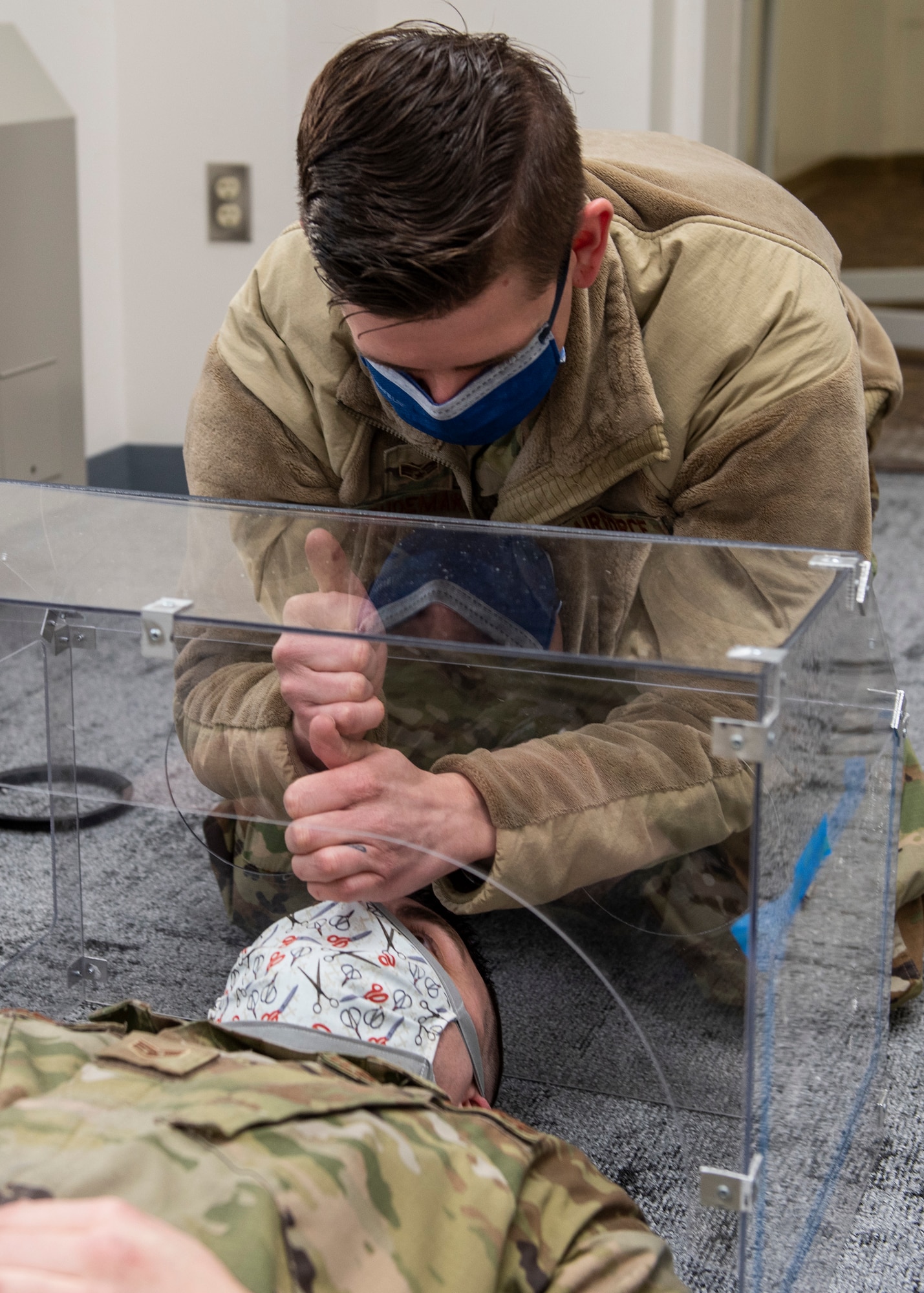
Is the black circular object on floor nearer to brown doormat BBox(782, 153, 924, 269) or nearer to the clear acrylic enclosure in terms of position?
the clear acrylic enclosure

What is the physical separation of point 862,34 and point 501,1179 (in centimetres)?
437

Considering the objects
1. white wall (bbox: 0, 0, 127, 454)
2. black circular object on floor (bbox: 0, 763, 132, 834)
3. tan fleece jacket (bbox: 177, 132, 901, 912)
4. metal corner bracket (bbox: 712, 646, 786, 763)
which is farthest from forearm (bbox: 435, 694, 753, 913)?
white wall (bbox: 0, 0, 127, 454)

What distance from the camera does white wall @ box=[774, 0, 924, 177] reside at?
404 cm

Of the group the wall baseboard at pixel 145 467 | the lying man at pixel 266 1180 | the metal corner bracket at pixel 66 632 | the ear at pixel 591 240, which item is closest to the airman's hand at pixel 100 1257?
the lying man at pixel 266 1180

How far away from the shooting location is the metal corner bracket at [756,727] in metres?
0.65

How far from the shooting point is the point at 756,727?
0.65 m

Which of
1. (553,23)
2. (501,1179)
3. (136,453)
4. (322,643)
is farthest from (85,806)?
(553,23)

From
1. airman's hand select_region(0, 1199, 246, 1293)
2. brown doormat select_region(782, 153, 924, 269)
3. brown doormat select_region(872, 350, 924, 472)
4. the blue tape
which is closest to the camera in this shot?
airman's hand select_region(0, 1199, 246, 1293)

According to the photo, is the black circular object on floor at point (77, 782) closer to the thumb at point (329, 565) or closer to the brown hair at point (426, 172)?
the thumb at point (329, 565)

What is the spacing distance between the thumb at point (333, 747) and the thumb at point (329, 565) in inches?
3.4

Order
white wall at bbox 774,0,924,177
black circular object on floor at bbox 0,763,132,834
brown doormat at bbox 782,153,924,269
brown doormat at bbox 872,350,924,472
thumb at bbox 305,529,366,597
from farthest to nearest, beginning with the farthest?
brown doormat at bbox 782,153,924,269, white wall at bbox 774,0,924,177, brown doormat at bbox 872,350,924,472, black circular object on floor at bbox 0,763,132,834, thumb at bbox 305,529,366,597

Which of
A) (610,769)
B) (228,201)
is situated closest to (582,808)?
(610,769)

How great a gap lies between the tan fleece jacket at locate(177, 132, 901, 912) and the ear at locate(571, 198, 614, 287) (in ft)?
0.06

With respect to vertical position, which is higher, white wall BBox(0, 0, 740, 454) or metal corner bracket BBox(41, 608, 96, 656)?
white wall BBox(0, 0, 740, 454)
